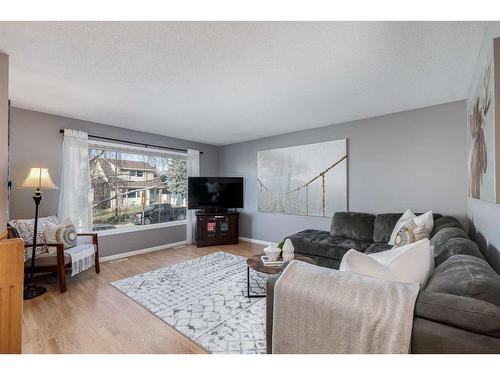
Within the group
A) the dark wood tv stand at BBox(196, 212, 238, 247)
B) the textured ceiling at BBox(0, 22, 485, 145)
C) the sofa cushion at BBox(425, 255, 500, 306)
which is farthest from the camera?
the dark wood tv stand at BBox(196, 212, 238, 247)

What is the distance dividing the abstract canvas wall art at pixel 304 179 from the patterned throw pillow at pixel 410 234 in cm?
128

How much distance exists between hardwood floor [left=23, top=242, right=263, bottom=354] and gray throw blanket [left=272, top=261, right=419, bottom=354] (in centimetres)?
103

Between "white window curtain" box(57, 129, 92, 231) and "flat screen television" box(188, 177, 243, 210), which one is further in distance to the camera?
"flat screen television" box(188, 177, 243, 210)

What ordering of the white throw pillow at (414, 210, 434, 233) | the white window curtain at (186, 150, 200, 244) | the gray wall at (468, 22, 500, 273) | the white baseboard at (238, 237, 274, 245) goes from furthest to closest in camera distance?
the white window curtain at (186, 150, 200, 244) → the white baseboard at (238, 237, 274, 245) → the white throw pillow at (414, 210, 434, 233) → the gray wall at (468, 22, 500, 273)

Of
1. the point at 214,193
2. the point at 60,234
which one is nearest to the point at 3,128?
the point at 60,234

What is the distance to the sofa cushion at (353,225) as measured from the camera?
3.30 meters

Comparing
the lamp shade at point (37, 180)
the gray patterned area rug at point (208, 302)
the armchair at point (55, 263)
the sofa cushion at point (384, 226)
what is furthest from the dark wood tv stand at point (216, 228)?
the sofa cushion at point (384, 226)

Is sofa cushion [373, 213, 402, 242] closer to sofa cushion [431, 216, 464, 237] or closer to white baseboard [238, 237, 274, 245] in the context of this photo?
sofa cushion [431, 216, 464, 237]

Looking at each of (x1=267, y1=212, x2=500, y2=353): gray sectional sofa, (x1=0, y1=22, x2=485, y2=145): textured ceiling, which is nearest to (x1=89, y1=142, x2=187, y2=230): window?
(x1=0, y1=22, x2=485, y2=145): textured ceiling

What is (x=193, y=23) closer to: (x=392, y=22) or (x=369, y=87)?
(x=392, y=22)

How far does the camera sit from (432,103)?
9.91ft

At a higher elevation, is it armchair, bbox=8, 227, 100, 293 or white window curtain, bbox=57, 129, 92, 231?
white window curtain, bbox=57, 129, 92, 231

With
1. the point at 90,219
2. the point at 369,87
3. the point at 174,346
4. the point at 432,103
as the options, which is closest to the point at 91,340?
the point at 174,346

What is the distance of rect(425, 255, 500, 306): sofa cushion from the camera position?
0.89 metres
